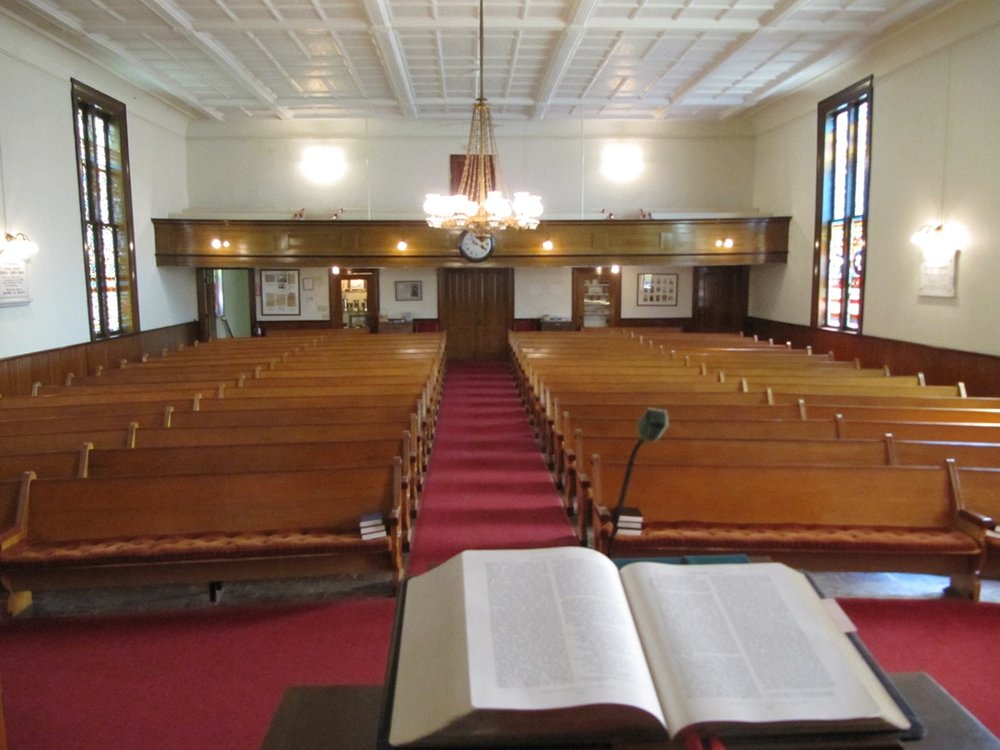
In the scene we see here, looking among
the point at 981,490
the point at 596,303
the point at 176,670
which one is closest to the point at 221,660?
the point at 176,670

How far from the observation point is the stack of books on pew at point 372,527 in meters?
3.54

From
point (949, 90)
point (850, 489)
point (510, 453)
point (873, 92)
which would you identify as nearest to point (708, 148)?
point (873, 92)

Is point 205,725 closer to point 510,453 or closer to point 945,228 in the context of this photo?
point 510,453

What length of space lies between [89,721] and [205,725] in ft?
1.36

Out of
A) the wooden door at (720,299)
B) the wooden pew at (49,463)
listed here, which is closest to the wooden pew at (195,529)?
the wooden pew at (49,463)

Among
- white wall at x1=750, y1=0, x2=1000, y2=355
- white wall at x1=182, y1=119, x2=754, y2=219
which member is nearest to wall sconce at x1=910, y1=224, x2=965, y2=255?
white wall at x1=750, y1=0, x2=1000, y2=355

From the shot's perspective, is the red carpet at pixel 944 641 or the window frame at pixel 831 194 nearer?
the red carpet at pixel 944 641

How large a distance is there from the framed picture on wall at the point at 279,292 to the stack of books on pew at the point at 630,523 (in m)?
12.7

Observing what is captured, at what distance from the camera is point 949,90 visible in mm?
8266

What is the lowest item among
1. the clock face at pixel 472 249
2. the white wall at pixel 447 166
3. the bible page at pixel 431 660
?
the bible page at pixel 431 660

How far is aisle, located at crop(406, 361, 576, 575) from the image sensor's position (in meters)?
4.64

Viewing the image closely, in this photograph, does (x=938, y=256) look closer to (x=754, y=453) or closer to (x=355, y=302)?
(x=754, y=453)

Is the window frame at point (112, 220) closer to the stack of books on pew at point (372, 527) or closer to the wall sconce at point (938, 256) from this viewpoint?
the stack of books on pew at point (372, 527)

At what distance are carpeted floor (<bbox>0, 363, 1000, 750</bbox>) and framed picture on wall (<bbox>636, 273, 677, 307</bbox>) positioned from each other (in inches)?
467
